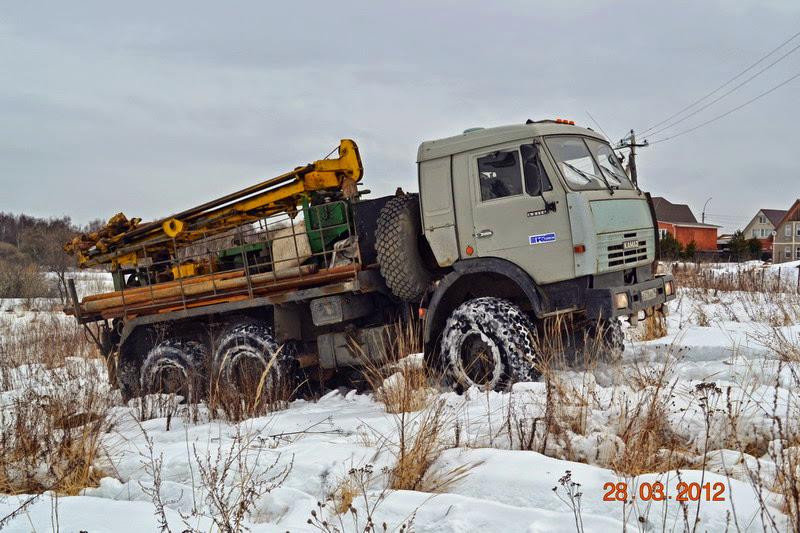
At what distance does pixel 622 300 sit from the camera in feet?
19.9

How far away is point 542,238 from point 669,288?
5.94ft

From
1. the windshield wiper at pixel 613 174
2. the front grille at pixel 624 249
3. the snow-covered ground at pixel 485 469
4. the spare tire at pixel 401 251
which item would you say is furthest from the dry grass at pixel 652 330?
the spare tire at pixel 401 251

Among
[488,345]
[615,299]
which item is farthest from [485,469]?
[615,299]

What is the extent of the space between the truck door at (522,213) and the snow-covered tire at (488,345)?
558 mm

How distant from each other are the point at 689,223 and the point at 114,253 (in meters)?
67.5

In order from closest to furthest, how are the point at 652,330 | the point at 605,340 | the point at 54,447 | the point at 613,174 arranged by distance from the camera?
the point at 54,447 → the point at 613,174 → the point at 605,340 → the point at 652,330

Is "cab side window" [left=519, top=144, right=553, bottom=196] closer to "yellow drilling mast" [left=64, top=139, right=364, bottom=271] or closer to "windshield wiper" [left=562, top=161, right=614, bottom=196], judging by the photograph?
"windshield wiper" [left=562, top=161, right=614, bottom=196]

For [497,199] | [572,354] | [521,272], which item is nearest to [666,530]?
[521,272]

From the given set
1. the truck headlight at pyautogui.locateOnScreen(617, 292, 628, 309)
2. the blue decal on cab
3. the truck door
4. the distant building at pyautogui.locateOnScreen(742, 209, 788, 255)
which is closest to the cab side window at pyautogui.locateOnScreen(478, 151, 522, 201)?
the truck door

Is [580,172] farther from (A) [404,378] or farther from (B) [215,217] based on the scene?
(B) [215,217]

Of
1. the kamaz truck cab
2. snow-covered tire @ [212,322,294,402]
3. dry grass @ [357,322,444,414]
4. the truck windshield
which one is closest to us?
dry grass @ [357,322,444,414]

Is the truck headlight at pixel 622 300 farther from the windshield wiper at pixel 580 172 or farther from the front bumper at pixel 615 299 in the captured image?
the windshield wiper at pixel 580 172

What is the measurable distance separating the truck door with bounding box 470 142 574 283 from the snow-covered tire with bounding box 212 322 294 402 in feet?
9.52

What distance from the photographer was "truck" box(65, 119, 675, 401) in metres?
6.25
